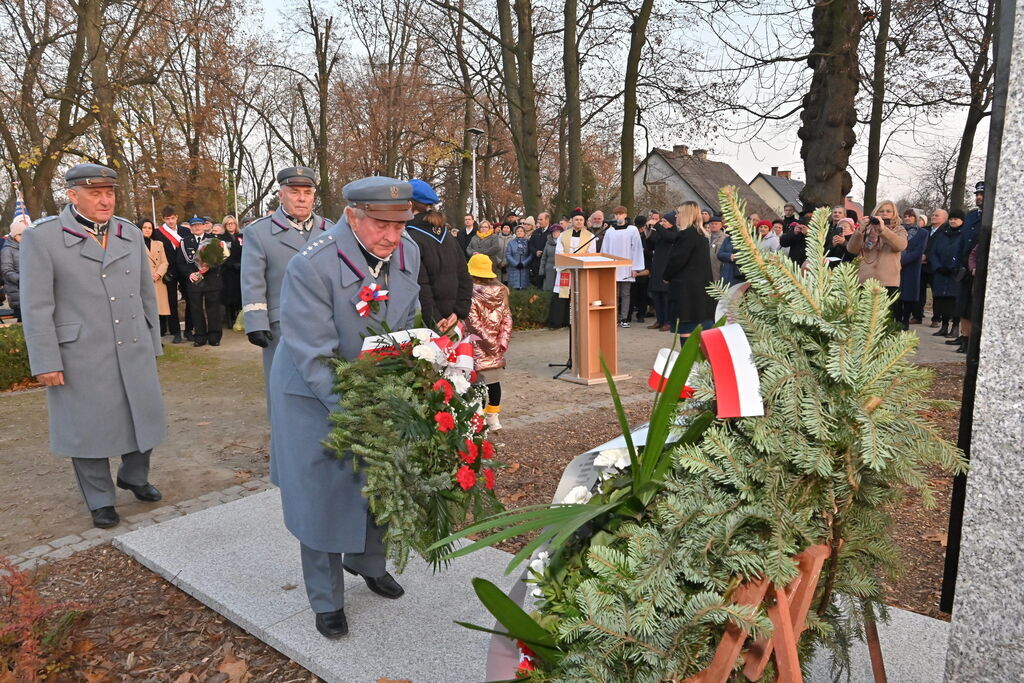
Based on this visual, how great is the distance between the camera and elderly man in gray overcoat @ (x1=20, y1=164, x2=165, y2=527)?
175 inches

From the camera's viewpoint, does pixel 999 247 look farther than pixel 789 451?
Yes

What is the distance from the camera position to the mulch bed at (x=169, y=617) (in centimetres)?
319

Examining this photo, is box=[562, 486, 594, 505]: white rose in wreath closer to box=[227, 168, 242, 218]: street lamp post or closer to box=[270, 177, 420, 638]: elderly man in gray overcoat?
box=[270, 177, 420, 638]: elderly man in gray overcoat

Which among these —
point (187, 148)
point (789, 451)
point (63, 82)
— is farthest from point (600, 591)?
point (187, 148)

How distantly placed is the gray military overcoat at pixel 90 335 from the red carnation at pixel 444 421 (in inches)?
112

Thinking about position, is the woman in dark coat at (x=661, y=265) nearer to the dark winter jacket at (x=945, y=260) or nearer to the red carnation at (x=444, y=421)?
the dark winter jacket at (x=945, y=260)

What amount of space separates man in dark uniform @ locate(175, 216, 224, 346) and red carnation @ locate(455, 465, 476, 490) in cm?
1037

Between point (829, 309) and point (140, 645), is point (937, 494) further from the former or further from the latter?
point (140, 645)

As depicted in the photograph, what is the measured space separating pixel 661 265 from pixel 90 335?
9.61 m

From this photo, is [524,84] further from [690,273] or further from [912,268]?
[690,273]

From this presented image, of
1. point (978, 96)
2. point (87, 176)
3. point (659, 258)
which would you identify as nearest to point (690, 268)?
point (659, 258)

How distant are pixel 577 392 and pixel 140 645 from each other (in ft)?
18.8

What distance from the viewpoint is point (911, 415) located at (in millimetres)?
1582

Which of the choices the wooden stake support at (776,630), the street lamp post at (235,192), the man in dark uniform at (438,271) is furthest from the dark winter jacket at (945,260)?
the street lamp post at (235,192)
